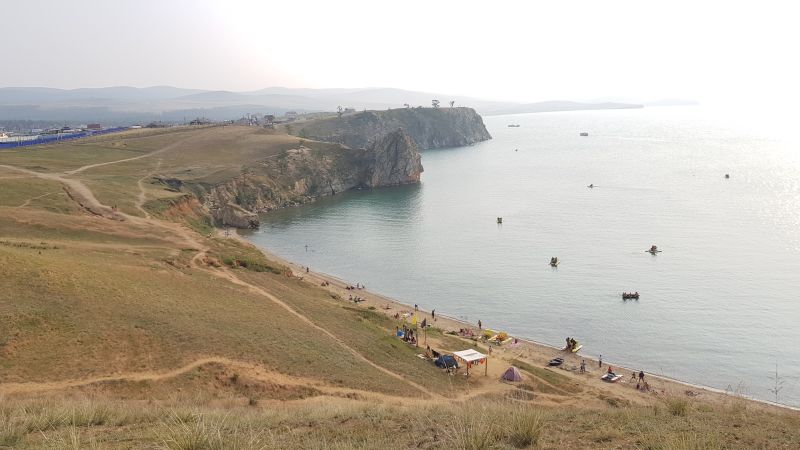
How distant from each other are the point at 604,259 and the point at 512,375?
46.3 metres

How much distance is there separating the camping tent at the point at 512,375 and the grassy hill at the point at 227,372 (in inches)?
32.3

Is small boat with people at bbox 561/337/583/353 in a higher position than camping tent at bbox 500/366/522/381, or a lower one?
lower

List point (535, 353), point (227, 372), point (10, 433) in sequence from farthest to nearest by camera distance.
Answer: point (535, 353), point (227, 372), point (10, 433)

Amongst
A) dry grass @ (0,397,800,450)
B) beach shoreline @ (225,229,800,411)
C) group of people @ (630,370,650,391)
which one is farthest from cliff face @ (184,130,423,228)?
dry grass @ (0,397,800,450)

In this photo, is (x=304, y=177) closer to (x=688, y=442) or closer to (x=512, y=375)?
(x=512, y=375)

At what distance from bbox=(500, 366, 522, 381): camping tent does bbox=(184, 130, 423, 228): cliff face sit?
78533mm

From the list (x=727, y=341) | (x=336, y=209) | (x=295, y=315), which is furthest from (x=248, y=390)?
(x=336, y=209)

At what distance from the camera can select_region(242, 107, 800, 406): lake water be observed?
51594 millimetres

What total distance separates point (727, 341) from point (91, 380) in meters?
54.2

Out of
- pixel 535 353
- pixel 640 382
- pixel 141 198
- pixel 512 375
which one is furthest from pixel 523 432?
pixel 141 198

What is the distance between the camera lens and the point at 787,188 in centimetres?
13075

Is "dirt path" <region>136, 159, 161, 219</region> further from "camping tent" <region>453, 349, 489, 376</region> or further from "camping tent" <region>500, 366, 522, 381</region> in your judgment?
"camping tent" <region>500, 366, 522, 381</region>

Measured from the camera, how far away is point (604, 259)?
78500 mm

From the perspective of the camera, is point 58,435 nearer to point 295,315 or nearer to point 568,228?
point 295,315
